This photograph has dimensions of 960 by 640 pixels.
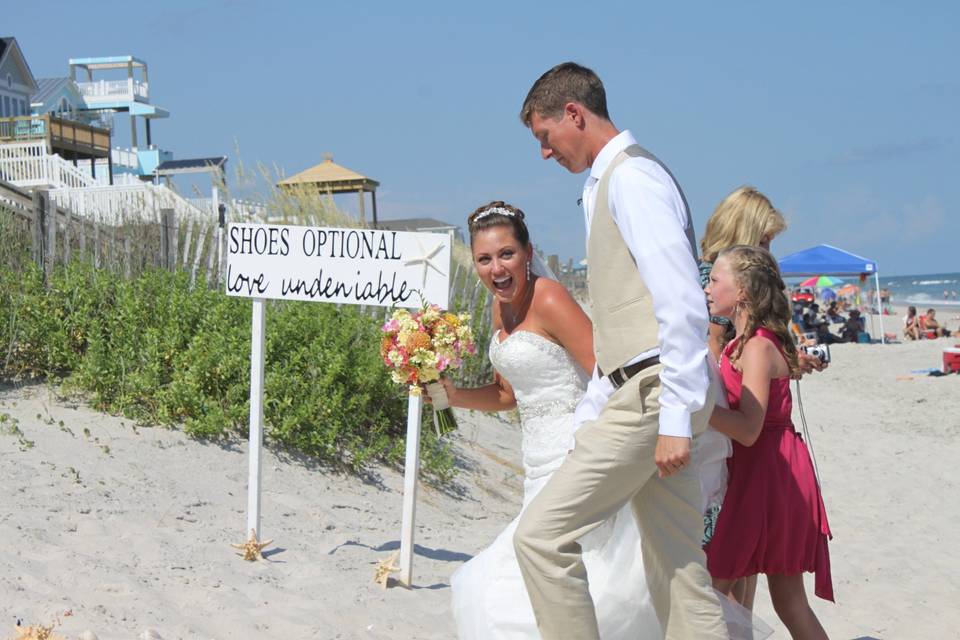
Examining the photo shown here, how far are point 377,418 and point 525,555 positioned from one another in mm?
5108

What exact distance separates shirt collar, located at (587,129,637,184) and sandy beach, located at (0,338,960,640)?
8.24ft

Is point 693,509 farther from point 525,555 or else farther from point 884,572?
point 884,572

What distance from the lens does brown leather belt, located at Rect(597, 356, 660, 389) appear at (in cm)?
317

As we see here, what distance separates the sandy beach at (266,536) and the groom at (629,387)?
5.97 ft

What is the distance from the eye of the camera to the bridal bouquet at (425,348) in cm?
461

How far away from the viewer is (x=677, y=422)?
3.01 meters

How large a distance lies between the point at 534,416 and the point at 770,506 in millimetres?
961

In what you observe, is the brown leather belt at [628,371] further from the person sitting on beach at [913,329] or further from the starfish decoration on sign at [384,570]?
the person sitting on beach at [913,329]

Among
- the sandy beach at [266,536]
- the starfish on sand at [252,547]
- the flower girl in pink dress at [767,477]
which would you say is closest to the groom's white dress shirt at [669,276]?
the flower girl in pink dress at [767,477]

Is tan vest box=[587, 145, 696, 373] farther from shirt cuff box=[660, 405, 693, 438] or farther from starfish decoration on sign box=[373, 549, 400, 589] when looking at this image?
starfish decoration on sign box=[373, 549, 400, 589]

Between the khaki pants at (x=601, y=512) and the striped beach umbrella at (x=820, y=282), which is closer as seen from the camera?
the khaki pants at (x=601, y=512)

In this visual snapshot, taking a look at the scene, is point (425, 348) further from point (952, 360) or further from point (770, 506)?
point (952, 360)

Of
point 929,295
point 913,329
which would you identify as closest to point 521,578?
point 913,329

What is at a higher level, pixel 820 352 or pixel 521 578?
pixel 820 352
